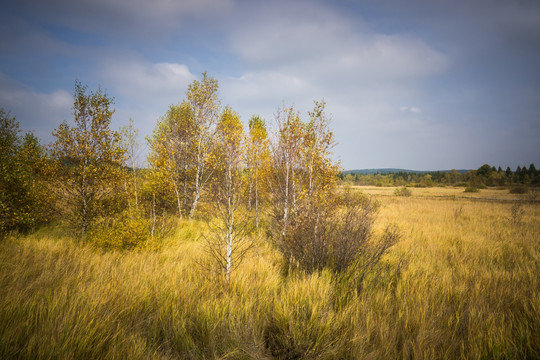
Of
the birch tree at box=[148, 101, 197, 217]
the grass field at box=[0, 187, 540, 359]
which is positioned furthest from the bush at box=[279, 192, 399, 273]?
the birch tree at box=[148, 101, 197, 217]

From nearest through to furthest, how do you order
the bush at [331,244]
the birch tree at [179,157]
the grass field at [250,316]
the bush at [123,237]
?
1. the grass field at [250,316]
2. the bush at [331,244]
3. the bush at [123,237]
4. the birch tree at [179,157]

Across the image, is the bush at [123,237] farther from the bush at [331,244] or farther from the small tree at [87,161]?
the bush at [331,244]

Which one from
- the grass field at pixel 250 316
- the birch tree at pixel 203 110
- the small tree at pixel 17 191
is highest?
the birch tree at pixel 203 110

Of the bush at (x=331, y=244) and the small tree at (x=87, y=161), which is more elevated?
the small tree at (x=87, y=161)

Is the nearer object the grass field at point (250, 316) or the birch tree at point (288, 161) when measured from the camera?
the grass field at point (250, 316)

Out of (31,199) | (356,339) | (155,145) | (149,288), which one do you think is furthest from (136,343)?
(155,145)

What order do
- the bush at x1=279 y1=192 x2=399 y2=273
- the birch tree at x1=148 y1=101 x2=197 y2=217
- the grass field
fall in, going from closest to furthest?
the grass field, the bush at x1=279 y1=192 x2=399 y2=273, the birch tree at x1=148 y1=101 x2=197 y2=217

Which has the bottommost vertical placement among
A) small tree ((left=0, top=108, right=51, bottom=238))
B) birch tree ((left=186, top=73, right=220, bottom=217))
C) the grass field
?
the grass field

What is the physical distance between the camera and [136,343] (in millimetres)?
2244

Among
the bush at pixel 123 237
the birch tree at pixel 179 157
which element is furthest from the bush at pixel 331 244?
the birch tree at pixel 179 157

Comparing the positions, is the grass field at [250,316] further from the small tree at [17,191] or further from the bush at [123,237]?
the small tree at [17,191]

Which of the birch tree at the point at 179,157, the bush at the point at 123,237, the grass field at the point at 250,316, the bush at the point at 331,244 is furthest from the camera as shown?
the birch tree at the point at 179,157

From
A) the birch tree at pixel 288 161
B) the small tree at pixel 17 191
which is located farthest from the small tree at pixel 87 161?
the birch tree at pixel 288 161

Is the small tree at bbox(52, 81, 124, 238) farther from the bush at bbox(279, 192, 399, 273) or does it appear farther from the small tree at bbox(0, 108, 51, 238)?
the bush at bbox(279, 192, 399, 273)
